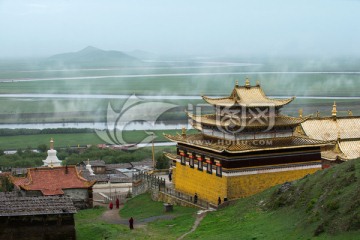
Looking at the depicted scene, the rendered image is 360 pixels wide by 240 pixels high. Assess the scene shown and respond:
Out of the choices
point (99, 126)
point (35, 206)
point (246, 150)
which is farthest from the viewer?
point (99, 126)

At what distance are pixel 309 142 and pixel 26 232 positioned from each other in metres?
14.9

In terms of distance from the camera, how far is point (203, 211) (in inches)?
1332

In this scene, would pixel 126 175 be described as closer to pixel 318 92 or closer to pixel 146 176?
pixel 146 176

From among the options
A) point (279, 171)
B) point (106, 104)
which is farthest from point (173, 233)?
point (106, 104)

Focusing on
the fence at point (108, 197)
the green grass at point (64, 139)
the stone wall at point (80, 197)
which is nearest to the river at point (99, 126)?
the green grass at point (64, 139)

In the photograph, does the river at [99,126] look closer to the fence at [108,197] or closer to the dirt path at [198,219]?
the fence at [108,197]

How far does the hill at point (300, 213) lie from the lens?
73.9ft

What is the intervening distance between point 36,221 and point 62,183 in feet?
36.9

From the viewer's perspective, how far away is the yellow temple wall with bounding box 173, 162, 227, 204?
35.5m

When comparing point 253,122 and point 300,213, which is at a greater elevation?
point 253,122

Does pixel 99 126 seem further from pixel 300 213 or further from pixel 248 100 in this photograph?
pixel 300 213

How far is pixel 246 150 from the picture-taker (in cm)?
3475

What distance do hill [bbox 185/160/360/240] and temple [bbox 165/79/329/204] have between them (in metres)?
3.08

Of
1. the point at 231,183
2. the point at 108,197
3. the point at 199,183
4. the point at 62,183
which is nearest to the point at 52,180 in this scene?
the point at 62,183
